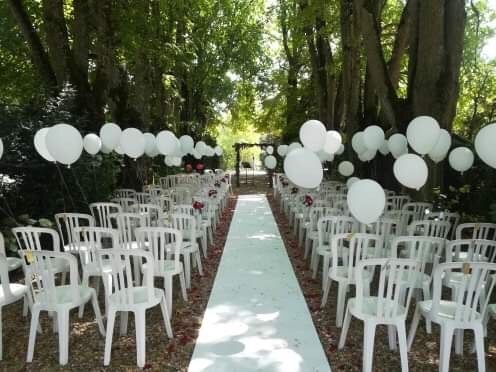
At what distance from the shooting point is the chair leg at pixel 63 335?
10.1 ft

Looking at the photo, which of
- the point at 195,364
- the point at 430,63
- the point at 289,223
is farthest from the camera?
the point at 289,223

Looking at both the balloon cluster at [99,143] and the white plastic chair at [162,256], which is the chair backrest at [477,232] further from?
the balloon cluster at [99,143]

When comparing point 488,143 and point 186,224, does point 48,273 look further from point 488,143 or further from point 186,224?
point 488,143

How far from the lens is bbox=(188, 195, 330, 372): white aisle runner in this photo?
3.14 meters

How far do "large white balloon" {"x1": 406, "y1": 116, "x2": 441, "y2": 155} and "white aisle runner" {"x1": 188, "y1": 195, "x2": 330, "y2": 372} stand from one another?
2.38 meters

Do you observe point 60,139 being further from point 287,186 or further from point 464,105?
point 464,105

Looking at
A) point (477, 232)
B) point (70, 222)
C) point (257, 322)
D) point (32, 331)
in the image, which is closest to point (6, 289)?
point (32, 331)

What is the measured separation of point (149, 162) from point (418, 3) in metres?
8.71

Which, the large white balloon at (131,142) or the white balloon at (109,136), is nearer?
the white balloon at (109,136)

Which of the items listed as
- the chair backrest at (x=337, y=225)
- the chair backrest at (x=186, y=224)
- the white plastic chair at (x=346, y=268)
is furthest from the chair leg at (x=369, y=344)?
the chair backrest at (x=186, y=224)

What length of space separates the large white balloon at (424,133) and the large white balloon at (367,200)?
1887mm

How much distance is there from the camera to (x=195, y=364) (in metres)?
3.12

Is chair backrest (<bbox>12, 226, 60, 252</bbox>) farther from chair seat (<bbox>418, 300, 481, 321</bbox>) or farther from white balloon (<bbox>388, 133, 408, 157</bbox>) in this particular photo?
white balloon (<bbox>388, 133, 408, 157</bbox>)

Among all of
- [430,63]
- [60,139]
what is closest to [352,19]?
[430,63]
